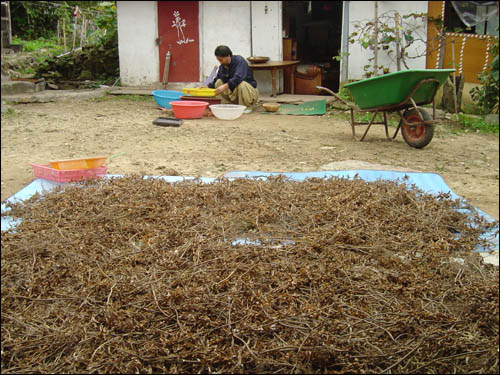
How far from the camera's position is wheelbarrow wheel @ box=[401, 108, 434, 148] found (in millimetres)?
5039

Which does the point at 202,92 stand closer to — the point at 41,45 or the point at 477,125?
the point at 477,125

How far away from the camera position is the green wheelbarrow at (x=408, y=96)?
15.9ft

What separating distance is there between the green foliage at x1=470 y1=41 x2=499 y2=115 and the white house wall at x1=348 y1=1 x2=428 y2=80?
1380 millimetres

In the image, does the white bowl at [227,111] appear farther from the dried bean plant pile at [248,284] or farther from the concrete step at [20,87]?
the concrete step at [20,87]

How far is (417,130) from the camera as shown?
523 cm

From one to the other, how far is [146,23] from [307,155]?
628 centimetres

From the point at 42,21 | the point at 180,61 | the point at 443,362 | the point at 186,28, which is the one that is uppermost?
the point at 42,21

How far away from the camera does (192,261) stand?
95.4 inches

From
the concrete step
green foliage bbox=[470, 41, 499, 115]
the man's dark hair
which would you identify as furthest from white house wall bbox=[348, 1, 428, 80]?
the concrete step

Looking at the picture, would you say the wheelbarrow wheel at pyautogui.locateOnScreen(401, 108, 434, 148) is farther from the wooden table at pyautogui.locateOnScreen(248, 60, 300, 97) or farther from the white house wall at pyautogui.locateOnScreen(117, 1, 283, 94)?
the white house wall at pyautogui.locateOnScreen(117, 1, 283, 94)

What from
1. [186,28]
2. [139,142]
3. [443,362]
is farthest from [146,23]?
[443,362]

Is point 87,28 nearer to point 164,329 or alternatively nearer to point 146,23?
point 146,23

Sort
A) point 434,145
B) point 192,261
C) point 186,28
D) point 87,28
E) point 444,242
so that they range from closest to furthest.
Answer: point 192,261
point 444,242
point 434,145
point 186,28
point 87,28

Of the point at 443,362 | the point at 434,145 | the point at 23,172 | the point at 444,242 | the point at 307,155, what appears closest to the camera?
the point at 443,362
